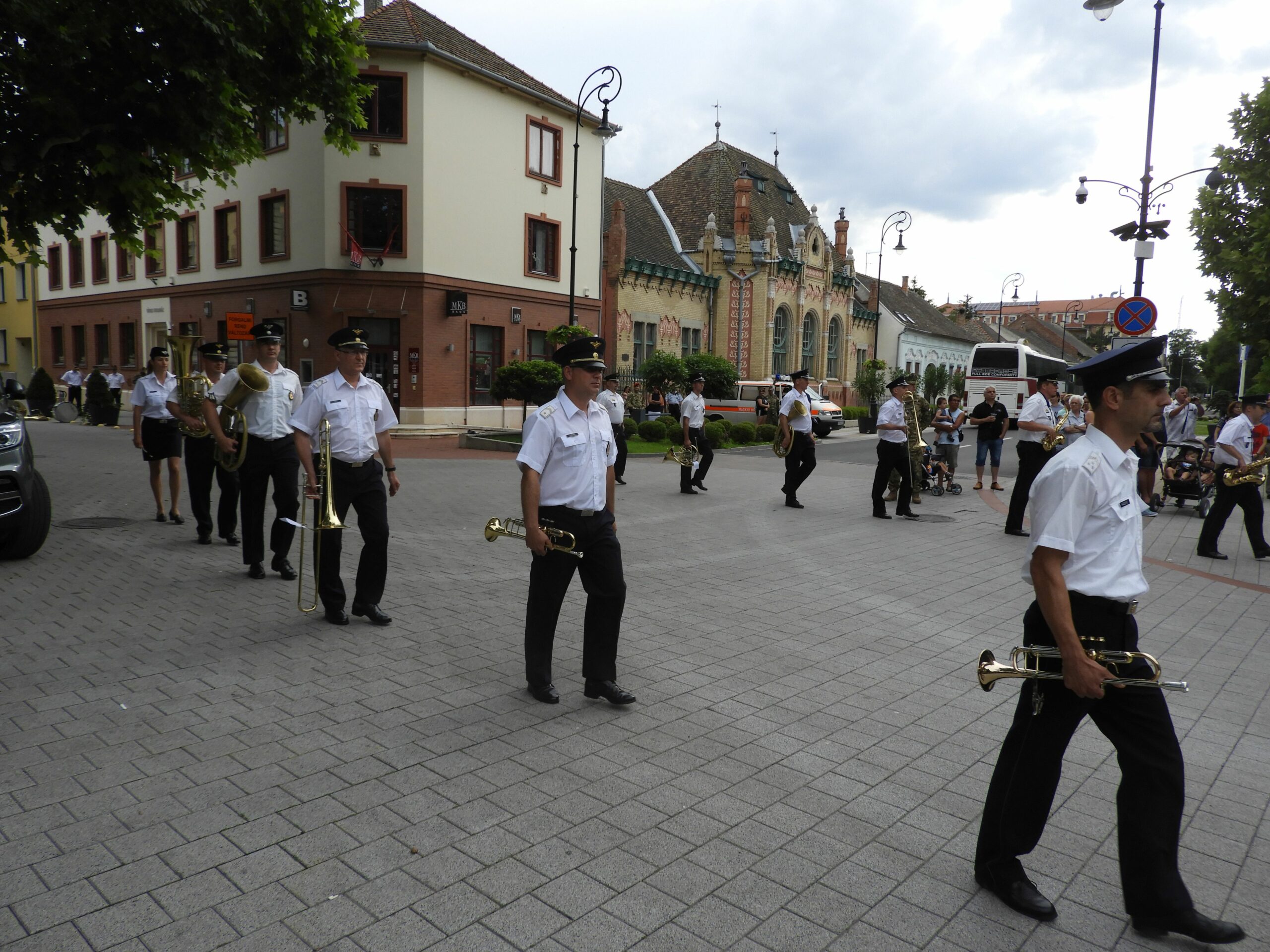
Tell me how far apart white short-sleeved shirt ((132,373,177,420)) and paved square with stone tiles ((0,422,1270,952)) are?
7.94ft

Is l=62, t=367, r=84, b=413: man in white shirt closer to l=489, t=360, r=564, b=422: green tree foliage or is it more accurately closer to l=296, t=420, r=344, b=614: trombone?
l=489, t=360, r=564, b=422: green tree foliage

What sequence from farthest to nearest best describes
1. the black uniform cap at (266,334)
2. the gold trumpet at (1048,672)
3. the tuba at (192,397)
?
the tuba at (192,397) → the black uniform cap at (266,334) → the gold trumpet at (1048,672)

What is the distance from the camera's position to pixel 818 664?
5.79m

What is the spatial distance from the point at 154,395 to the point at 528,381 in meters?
15.0

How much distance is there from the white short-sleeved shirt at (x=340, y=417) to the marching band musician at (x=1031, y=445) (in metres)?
7.55

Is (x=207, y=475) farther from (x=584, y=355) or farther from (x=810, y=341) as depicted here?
(x=810, y=341)

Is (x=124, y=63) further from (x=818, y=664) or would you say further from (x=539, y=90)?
(x=539, y=90)

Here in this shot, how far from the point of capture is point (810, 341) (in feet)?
160

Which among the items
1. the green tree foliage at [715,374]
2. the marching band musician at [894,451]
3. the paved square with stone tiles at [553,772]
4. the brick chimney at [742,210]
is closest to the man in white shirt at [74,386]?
the green tree foliage at [715,374]

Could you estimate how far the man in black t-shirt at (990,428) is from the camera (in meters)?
16.1

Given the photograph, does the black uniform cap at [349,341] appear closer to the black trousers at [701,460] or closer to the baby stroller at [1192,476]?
the black trousers at [701,460]

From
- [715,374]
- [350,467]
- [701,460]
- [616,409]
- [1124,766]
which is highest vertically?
[715,374]

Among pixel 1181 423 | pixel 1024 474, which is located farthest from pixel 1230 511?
pixel 1181 423

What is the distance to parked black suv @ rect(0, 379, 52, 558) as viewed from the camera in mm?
7965
